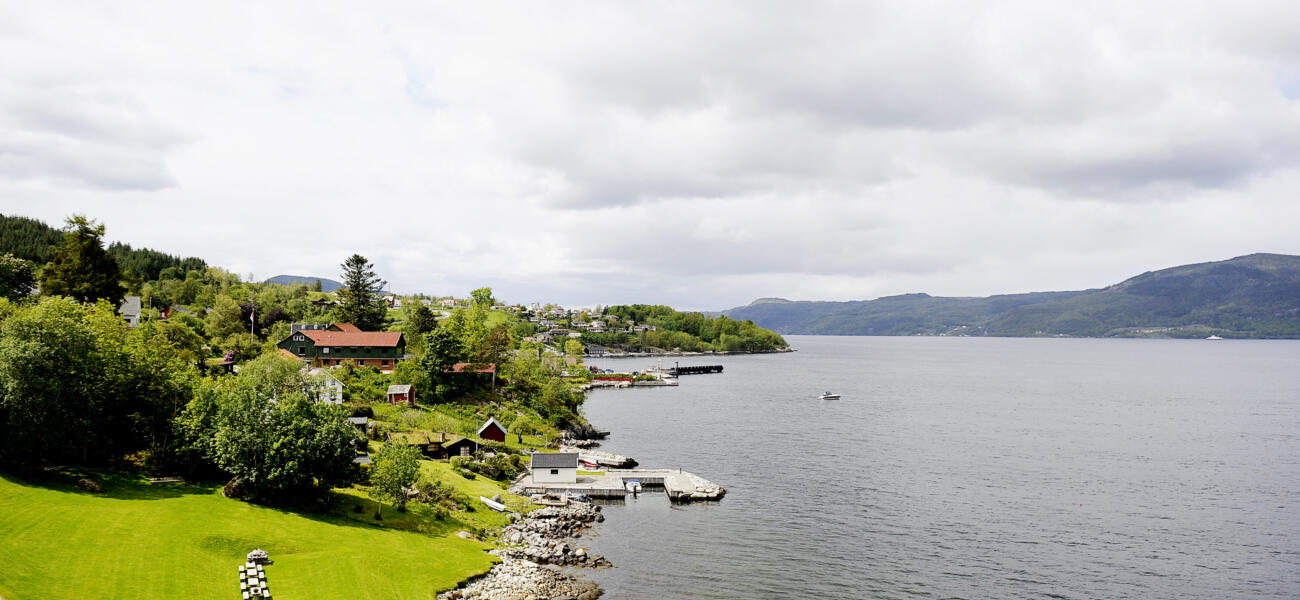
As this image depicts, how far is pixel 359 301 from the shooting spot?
142m

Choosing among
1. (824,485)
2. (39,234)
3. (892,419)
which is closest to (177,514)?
(824,485)

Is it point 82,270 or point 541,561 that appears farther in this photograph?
point 82,270

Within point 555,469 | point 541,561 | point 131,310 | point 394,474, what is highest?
point 131,310

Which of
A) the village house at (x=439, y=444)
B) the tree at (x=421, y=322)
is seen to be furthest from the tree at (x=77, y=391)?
the tree at (x=421, y=322)

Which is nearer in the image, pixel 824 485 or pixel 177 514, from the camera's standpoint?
pixel 177 514

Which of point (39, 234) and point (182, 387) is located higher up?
point (39, 234)

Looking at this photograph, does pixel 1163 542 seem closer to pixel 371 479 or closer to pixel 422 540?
pixel 422 540

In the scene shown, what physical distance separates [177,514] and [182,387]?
51.2ft

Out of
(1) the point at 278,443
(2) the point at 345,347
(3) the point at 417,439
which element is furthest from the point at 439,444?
(2) the point at 345,347

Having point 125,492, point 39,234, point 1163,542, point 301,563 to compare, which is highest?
point 39,234

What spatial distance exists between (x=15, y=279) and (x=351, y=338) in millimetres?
50842

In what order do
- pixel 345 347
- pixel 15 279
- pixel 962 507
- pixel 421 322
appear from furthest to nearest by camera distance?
1. pixel 421 322
2. pixel 345 347
3. pixel 15 279
4. pixel 962 507

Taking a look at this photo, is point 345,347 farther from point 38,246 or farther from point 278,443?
point 38,246

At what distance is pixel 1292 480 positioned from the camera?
79312 mm
